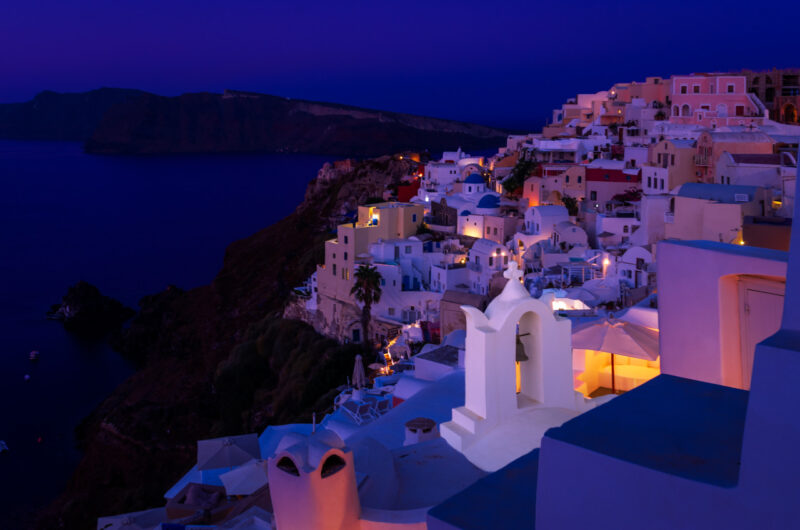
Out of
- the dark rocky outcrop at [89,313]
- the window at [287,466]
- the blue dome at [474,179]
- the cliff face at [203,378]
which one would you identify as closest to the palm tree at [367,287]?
the cliff face at [203,378]

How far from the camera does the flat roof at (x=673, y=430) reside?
2147 mm

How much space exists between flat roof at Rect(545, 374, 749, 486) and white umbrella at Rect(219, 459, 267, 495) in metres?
9.55

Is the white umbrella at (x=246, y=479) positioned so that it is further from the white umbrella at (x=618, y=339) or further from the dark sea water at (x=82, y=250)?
the dark sea water at (x=82, y=250)

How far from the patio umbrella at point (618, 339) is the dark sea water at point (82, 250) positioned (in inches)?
819

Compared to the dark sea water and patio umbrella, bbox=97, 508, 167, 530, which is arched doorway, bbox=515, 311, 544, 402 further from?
the dark sea water

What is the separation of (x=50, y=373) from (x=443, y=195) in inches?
868

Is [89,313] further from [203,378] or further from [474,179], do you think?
[474,179]

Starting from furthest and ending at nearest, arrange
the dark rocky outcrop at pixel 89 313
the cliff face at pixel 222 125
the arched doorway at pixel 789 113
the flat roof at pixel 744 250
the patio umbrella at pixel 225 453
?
the cliff face at pixel 222 125, the dark rocky outcrop at pixel 89 313, the arched doorway at pixel 789 113, the patio umbrella at pixel 225 453, the flat roof at pixel 744 250

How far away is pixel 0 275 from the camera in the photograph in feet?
201

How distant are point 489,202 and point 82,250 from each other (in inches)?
2023

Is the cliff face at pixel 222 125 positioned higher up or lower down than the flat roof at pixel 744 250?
higher up

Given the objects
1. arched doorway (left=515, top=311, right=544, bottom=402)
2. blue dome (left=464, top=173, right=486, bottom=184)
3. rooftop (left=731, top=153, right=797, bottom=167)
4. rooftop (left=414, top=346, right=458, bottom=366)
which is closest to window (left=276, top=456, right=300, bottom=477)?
arched doorway (left=515, top=311, right=544, bottom=402)

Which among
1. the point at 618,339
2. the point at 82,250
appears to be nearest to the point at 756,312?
the point at 618,339

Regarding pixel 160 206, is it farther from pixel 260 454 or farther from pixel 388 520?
pixel 388 520
